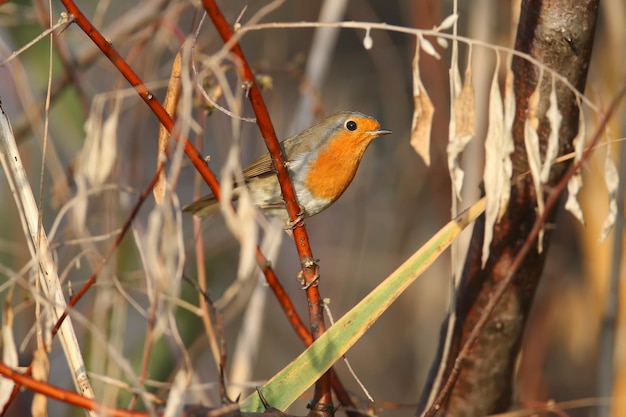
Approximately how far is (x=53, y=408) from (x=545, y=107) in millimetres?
4040

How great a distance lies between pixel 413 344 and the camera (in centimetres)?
495

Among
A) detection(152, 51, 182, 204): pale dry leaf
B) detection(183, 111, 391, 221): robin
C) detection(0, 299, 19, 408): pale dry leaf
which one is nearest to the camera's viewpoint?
detection(0, 299, 19, 408): pale dry leaf

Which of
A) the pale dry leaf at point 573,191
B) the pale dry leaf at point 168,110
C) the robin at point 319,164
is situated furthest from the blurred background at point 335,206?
the pale dry leaf at point 573,191

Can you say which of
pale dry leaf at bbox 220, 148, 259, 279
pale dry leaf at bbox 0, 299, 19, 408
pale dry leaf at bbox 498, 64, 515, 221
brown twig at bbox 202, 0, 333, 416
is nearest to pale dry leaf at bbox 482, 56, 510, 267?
pale dry leaf at bbox 498, 64, 515, 221

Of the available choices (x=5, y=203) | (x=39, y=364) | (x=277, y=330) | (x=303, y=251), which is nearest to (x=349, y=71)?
(x=277, y=330)

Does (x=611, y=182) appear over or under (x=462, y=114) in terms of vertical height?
under

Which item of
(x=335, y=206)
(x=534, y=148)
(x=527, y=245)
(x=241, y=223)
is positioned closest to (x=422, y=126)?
(x=534, y=148)

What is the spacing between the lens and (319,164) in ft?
10.1

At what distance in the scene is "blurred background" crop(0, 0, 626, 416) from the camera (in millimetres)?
2859

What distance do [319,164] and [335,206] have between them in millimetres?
2793

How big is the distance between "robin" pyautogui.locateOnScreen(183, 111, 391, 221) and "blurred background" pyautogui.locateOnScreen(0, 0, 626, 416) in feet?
0.49

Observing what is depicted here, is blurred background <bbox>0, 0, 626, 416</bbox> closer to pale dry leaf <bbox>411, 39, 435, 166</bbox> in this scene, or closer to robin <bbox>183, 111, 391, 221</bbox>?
robin <bbox>183, 111, 391, 221</bbox>

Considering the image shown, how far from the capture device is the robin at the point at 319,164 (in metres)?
3.04

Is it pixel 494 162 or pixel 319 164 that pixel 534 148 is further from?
pixel 319 164
